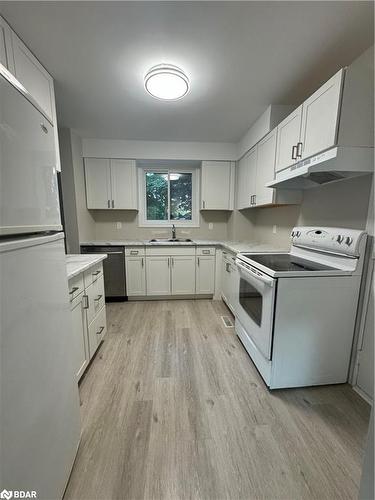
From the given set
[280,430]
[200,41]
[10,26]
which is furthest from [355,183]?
[10,26]

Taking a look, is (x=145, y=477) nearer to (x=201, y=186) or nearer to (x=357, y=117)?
(x=357, y=117)

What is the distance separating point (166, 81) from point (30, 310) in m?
1.82

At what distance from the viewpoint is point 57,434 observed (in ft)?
2.87

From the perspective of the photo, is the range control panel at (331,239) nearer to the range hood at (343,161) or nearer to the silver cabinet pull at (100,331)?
the range hood at (343,161)

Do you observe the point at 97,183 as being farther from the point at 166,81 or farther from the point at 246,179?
the point at 246,179

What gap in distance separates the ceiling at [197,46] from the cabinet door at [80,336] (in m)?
1.79

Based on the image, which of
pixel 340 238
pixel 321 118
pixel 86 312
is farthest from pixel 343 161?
pixel 86 312

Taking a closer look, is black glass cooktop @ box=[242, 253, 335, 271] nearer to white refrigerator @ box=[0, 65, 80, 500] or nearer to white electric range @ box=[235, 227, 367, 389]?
white electric range @ box=[235, 227, 367, 389]

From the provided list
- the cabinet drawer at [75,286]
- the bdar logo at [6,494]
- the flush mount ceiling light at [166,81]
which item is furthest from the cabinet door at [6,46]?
the bdar logo at [6,494]

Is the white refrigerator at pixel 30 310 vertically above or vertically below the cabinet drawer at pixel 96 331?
above

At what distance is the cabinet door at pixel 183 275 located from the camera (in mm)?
3205

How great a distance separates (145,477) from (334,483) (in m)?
0.94

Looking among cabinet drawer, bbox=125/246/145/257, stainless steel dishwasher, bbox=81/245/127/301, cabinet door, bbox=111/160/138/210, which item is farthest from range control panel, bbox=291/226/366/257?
cabinet door, bbox=111/160/138/210

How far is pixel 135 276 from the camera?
317 cm
